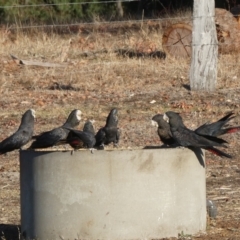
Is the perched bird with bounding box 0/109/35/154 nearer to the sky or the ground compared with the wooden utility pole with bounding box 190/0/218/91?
nearer to the ground

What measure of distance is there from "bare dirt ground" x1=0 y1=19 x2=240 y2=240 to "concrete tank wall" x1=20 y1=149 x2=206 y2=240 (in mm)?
681

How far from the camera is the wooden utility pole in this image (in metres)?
13.6

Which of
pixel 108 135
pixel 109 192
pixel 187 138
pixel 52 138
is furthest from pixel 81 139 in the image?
pixel 108 135

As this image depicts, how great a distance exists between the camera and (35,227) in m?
7.16

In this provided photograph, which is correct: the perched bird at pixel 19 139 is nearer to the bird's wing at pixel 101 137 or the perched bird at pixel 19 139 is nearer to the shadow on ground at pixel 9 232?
the bird's wing at pixel 101 137

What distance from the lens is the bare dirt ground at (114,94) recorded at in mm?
9398

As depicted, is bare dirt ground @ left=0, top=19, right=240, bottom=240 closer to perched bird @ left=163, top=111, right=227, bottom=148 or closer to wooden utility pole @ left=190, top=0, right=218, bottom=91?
wooden utility pole @ left=190, top=0, right=218, bottom=91

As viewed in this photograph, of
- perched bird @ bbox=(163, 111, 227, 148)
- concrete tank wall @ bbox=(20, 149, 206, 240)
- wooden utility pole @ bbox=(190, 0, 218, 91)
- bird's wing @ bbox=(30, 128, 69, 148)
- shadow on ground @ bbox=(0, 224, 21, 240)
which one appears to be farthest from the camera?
wooden utility pole @ bbox=(190, 0, 218, 91)

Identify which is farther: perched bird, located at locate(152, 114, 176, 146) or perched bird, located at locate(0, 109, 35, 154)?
perched bird, located at locate(0, 109, 35, 154)

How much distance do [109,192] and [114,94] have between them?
7.02 meters

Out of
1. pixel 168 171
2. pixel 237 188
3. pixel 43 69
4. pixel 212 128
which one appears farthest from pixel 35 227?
pixel 43 69

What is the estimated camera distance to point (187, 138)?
7258 millimetres

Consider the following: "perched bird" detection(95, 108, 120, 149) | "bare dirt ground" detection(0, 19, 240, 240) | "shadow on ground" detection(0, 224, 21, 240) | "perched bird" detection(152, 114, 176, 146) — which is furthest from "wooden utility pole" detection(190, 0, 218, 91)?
"shadow on ground" detection(0, 224, 21, 240)

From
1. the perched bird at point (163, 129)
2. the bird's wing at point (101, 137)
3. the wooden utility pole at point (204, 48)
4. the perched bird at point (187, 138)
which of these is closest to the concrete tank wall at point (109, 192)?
the perched bird at point (187, 138)
